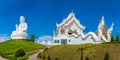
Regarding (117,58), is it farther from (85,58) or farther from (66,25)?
(66,25)

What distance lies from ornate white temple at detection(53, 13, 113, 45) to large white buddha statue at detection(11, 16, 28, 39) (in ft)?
24.0

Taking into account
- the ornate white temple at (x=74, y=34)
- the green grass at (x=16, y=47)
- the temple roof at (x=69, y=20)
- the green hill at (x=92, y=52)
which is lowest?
the green hill at (x=92, y=52)

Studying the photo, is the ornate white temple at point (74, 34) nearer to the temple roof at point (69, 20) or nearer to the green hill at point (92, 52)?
the temple roof at point (69, 20)

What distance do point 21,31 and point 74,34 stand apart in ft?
42.7

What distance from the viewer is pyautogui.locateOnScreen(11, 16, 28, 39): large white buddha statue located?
8156 centimetres

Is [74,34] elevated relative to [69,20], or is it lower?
lower

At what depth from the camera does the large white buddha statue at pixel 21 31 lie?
81562 mm

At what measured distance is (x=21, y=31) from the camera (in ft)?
269

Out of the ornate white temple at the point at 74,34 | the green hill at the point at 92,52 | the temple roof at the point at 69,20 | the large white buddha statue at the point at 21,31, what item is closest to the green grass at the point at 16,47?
the large white buddha statue at the point at 21,31

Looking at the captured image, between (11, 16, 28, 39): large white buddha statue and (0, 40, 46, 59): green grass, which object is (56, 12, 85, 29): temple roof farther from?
(0, 40, 46, 59): green grass

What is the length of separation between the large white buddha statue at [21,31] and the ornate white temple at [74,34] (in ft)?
24.0

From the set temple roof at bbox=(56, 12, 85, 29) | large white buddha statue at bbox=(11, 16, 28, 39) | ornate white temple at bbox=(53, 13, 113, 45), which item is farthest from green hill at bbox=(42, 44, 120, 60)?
temple roof at bbox=(56, 12, 85, 29)

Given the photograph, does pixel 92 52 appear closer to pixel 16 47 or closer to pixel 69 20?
pixel 16 47

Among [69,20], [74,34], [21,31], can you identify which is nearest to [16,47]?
[21,31]
